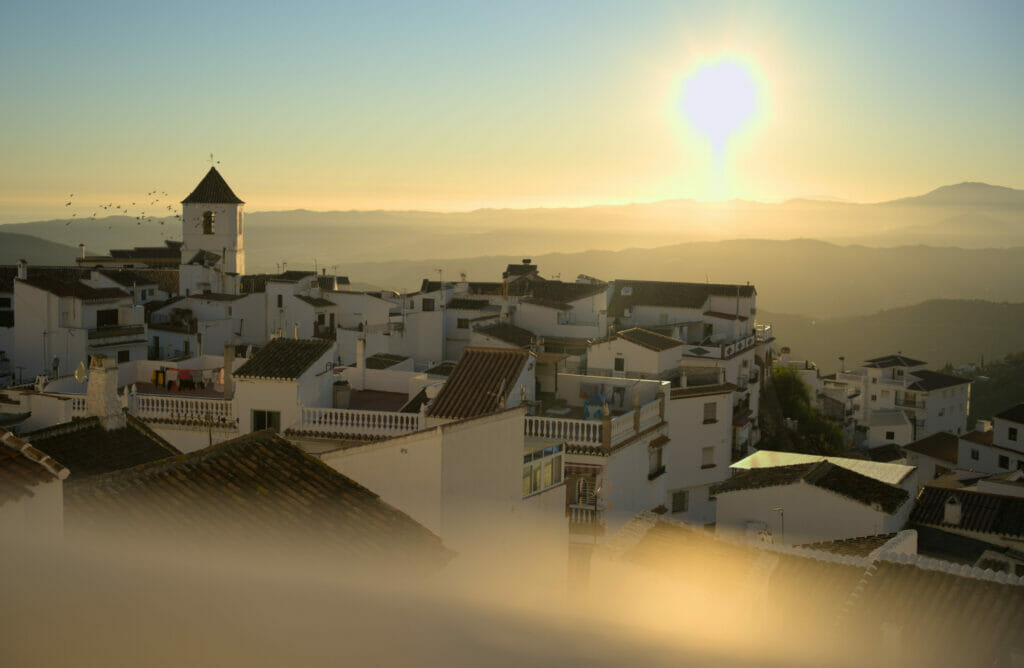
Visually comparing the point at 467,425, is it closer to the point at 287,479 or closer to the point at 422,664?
the point at 287,479

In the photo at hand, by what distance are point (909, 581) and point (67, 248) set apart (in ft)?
349

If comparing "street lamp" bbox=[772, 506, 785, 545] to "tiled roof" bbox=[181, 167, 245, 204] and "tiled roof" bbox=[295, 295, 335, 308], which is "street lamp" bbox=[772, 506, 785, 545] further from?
"tiled roof" bbox=[181, 167, 245, 204]

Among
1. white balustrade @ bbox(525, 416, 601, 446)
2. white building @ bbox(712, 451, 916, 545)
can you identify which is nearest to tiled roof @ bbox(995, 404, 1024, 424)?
white building @ bbox(712, 451, 916, 545)

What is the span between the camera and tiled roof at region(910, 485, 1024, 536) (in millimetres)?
19875

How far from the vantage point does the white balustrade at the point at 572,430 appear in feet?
56.4

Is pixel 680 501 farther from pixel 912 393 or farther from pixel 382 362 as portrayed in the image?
pixel 912 393

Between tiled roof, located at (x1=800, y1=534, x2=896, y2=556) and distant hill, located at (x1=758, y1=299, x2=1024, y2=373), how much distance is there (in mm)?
75961

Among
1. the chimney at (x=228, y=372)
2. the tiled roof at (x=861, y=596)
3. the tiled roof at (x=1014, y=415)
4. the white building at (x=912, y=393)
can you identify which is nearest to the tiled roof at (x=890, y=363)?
the white building at (x=912, y=393)

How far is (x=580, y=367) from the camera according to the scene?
28.9m

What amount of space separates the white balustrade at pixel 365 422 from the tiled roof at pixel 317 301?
27729 millimetres

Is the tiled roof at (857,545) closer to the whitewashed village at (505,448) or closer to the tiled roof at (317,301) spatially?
the whitewashed village at (505,448)

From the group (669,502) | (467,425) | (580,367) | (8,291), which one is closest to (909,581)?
(467,425)

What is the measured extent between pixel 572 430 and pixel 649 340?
459 inches

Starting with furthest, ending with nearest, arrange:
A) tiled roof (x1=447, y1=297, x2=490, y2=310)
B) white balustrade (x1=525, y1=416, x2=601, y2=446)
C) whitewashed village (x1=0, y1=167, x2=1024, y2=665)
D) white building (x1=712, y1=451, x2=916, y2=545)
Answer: tiled roof (x1=447, y1=297, x2=490, y2=310) → white building (x1=712, y1=451, x2=916, y2=545) → white balustrade (x1=525, y1=416, x2=601, y2=446) → whitewashed village (x1=0, y1=167, x2=1024, y2=665)
